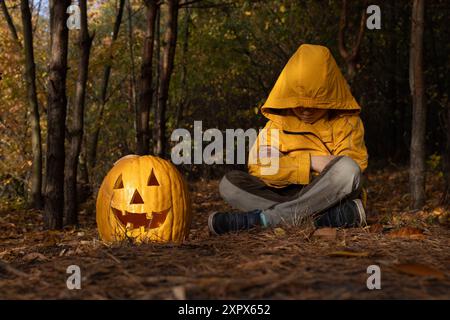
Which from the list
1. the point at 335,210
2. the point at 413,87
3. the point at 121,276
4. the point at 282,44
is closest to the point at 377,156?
the point at 282,44

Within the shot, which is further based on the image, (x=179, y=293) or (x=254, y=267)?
(x=254, y=267)

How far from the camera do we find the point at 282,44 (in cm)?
1429

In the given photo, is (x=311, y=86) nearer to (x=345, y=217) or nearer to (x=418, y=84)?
(x=345, y=217)

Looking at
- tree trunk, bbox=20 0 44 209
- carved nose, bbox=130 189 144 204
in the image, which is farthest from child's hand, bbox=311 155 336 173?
tree trunk, bbox=20 0 44 209

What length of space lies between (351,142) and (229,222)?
1.18 metres

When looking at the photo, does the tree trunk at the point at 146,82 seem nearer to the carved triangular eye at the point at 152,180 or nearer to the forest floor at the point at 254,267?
the carved triangular eye at the point at 152,180

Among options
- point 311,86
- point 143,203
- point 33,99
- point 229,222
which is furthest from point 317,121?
point 33,99

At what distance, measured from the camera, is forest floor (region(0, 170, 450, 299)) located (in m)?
1.94

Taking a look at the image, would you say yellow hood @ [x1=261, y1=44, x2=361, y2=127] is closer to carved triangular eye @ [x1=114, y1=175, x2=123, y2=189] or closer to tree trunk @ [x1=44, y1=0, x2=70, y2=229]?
carved triangular eye @ [x1=114, y1=175, x2=123, y2=189]

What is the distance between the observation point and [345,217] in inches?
151

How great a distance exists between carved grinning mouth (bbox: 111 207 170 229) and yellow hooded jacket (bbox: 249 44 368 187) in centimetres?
89

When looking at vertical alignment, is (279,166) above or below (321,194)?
above

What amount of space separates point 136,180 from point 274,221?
96 centimetres
